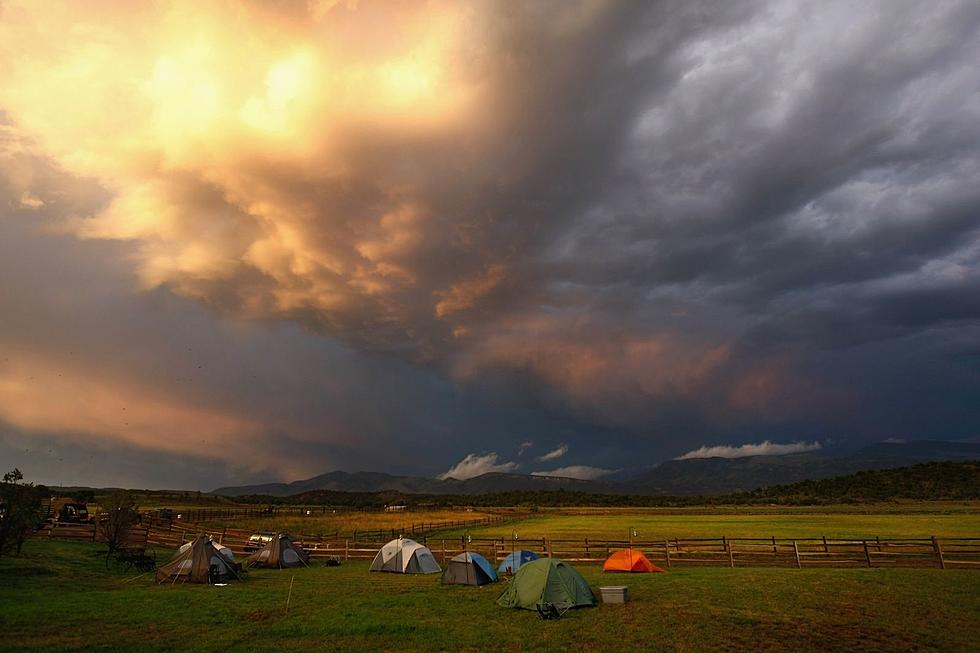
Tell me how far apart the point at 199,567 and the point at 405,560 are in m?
10.2

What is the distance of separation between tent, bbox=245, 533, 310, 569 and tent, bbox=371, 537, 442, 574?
20.4 feet

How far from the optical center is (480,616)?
1869cm

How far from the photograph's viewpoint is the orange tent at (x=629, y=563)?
2892 cm

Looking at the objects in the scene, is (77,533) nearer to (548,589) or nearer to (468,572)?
(468,572)

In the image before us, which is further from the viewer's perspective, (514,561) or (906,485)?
(906,485)

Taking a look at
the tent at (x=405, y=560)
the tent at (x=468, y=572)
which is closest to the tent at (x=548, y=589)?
the tent at (x=468, y=572)

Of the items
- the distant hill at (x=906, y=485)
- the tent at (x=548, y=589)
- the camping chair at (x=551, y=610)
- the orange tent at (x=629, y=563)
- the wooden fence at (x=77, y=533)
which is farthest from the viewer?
the distant hill at (x=906, y=485)

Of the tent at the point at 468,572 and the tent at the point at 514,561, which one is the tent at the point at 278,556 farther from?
the tent at the point at 514,561

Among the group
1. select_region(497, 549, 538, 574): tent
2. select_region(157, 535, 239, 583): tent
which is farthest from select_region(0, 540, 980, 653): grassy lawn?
select_region(497, 549, 538, 574): tent

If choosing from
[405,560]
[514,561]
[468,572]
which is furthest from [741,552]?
[405,560]

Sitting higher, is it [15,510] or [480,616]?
[15,510]

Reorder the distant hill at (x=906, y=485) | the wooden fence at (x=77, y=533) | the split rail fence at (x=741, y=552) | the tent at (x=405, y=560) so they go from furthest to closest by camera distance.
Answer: the distant hill at (x=906, y=485) → the wooden fence at (x=77, y=533) → the split rail fence at (x=741, y=552) → the tent at (x=405, y=560)

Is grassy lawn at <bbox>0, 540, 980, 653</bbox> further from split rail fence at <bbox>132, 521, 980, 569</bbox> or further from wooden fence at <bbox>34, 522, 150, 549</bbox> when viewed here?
wooden fence at <bbox>34, 522, 150, 549</bbox>

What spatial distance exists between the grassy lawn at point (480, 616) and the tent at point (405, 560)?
4.07 meters
